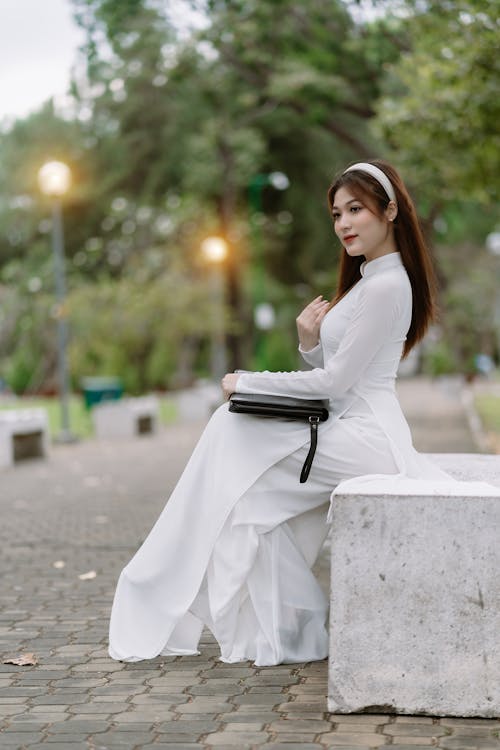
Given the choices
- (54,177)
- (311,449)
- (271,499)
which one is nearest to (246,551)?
(271,499)

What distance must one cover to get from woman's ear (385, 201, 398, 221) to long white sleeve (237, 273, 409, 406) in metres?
0.27

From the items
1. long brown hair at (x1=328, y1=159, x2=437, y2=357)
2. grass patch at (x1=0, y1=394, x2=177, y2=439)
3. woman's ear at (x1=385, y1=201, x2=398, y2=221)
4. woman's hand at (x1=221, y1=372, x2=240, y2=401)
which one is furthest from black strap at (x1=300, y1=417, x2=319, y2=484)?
grass patch at (x1=0, y1=394, x2=177, y2=439)

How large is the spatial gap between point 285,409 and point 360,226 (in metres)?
0.83

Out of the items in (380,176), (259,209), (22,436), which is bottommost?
(22,436)

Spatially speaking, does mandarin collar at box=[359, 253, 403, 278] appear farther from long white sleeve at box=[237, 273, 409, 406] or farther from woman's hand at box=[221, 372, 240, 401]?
woman's hand at box=[221, 372, 240, 401]

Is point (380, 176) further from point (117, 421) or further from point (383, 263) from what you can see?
point (117, 421)

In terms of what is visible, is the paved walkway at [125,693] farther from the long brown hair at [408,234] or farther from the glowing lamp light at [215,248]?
the glowing lamp light at [215,248]

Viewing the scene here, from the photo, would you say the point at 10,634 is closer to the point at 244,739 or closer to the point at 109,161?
the point at 244,739

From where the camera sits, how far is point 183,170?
1272 inches

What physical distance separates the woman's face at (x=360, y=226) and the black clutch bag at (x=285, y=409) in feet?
2.27

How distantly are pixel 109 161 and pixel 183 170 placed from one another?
2024 mm

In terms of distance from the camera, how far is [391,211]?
5215 mm

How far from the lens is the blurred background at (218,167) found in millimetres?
17766

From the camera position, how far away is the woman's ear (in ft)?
17.0
